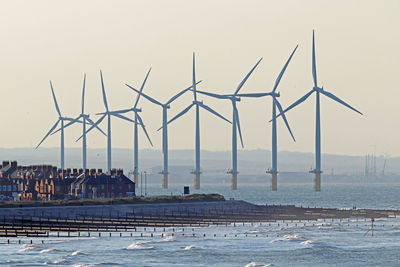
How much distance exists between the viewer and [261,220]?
194 m

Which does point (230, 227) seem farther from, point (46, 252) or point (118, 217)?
point (46, 252)

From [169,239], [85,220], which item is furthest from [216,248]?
[85,220]

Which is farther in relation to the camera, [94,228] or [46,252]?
[94,228]

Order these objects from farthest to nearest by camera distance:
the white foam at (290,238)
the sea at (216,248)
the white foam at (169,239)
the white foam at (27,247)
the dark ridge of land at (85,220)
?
the dark ridge of land at (85,220), the white foam at (290,238), the white foam at (169,239), the white foam at (27,247), the sea at (216,248)

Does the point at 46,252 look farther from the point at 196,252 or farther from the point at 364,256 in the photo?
the point at 364,256

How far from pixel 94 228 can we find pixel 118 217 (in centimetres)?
2594

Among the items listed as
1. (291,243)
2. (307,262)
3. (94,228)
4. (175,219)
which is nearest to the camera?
(307,262)

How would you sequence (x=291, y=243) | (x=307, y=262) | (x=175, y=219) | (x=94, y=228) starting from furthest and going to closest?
1. (x=175, y=219)
2. (x=94, y=228)
3. (x=291, y=243)
4. (x=307, y=262)

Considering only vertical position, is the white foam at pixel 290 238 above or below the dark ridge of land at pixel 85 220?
below

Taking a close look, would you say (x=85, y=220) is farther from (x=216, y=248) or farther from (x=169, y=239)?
(x=216, y=248)

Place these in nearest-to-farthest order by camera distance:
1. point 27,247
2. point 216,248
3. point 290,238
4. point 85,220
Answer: point 27,247
point 216,248
point 290,238
point 85,220

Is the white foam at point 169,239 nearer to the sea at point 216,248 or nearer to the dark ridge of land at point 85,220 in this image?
the sea at point 216,248

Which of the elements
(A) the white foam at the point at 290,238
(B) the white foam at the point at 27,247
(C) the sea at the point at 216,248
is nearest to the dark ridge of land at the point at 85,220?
(C) the sea at the point at 216,248

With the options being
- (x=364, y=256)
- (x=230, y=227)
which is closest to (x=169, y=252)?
(x=364, y=256)
